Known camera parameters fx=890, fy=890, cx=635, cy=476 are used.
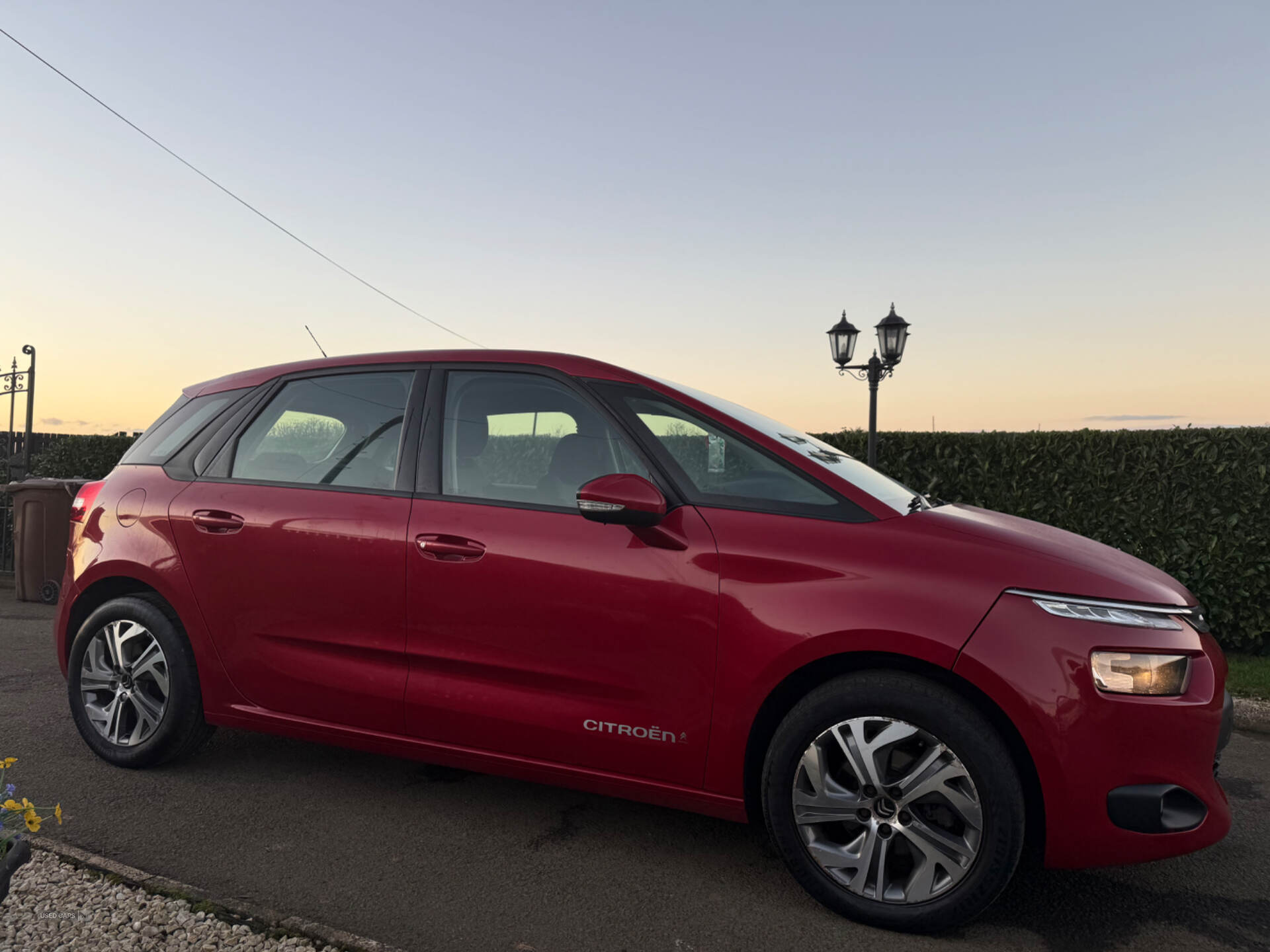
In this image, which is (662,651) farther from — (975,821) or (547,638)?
(975,821)

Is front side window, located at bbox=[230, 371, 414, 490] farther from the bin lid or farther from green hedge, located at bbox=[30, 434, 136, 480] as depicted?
green hedge, located at bbox=[30, 434, 136, 480]

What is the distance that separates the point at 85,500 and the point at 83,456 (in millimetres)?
8172

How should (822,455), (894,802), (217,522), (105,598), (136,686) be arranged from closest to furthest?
(894,802) < (822,455) < (217,522) < (136,686) < (105,598)

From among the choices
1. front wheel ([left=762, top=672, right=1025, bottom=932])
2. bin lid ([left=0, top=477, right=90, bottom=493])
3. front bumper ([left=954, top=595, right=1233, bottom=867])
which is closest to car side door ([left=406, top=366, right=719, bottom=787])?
front wheel ([left=762, top=672, right=1025, bottom=932])

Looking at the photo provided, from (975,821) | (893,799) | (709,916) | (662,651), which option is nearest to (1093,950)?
(975,821)

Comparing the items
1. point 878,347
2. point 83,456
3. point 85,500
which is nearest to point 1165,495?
point 878,347

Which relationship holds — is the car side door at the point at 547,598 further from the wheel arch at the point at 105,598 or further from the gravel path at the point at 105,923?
the wheel arch at the point at 105,598

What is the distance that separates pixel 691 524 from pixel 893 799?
3.26 ft

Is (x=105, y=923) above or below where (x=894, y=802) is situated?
below

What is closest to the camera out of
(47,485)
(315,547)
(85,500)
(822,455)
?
(822,455)

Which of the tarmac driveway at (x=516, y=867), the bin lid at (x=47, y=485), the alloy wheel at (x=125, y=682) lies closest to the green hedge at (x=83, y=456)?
the bin lid at (x=47, y=485)

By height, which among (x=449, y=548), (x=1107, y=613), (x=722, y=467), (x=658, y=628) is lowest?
(x=658, y=628)

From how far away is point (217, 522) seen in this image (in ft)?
11.7

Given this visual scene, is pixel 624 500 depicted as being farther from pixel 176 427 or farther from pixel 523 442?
pixel 176 427
